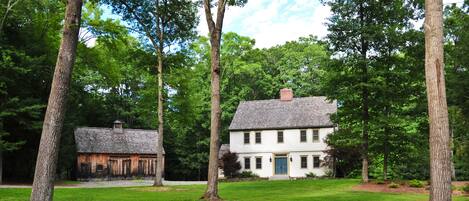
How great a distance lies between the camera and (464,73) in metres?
24.7

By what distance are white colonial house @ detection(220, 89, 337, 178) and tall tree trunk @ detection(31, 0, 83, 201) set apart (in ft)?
103

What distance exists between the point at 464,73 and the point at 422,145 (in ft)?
14.8

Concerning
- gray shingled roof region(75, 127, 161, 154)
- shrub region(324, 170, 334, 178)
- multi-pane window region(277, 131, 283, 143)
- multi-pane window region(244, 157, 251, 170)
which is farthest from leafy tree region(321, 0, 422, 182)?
gray shingled roof region(75, 127, 161, 154)

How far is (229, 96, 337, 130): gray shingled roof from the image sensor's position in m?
40.2

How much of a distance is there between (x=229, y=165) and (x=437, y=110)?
31.6 m

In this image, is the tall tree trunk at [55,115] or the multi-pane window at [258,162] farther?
the multi-pane window at [258,162]

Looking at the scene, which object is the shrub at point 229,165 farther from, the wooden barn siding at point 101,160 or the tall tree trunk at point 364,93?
the tall tree trunk at point 364,93

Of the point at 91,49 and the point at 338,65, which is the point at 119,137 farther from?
the point at 338,65

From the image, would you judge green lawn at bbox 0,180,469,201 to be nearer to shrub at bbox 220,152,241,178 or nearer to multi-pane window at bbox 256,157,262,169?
shrub at bbox 220,152,241,178

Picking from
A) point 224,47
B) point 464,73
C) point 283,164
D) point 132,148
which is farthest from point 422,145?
point 224,47

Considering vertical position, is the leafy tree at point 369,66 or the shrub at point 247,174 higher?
the leafy tree at point 369,66

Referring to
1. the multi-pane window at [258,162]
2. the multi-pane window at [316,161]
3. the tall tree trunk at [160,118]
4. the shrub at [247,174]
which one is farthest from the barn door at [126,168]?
the multi-pane window at [316,161]

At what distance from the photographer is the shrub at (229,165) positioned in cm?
3974

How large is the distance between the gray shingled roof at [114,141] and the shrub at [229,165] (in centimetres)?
682
